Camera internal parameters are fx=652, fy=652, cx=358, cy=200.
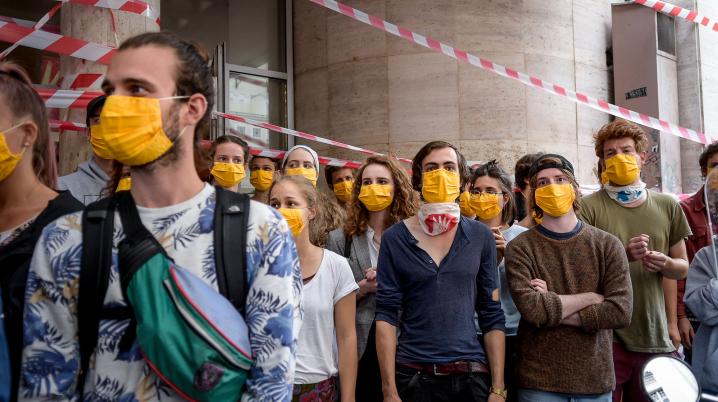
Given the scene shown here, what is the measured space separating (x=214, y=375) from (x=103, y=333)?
1.14 ft

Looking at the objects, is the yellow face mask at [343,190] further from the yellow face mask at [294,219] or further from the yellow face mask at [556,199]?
the yellow face mask at [556,199]

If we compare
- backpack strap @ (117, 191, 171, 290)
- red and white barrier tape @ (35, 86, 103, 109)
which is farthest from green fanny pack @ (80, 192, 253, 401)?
red and white barrier tape @ (35, 86, 103, 109)

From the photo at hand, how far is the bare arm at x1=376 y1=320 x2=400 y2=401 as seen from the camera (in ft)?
11.0

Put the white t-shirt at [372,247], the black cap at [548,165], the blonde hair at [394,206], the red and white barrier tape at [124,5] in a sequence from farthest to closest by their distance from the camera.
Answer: the red and white barrier tape at [124,5], the blonde hair at [394,206], the white t-shirt at [372,247], the black cap at [548,165]

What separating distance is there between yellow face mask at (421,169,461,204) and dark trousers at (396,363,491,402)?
3.26 ft

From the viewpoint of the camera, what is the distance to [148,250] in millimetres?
1655

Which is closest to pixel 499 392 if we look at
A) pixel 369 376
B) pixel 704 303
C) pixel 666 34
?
pixel 369 376

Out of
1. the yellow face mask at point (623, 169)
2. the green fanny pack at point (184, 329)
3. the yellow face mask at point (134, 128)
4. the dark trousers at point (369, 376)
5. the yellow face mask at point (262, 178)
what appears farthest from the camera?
the yellow face mask at point (262, 178)

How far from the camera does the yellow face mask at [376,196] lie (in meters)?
4.43

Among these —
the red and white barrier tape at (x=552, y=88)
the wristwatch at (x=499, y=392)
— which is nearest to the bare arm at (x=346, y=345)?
the wristwatch at (x=499, y=392)

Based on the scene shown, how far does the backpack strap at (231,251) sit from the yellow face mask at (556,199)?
235cm

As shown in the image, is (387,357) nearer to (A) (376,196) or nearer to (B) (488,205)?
(A) (376,196)

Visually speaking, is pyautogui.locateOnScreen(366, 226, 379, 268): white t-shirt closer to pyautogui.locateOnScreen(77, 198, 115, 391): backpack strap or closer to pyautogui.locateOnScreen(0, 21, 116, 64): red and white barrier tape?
pyautogui.locateOnScreen(0, 21, 116, 64): red and white barrier tape

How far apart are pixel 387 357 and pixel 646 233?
6.47 feet
